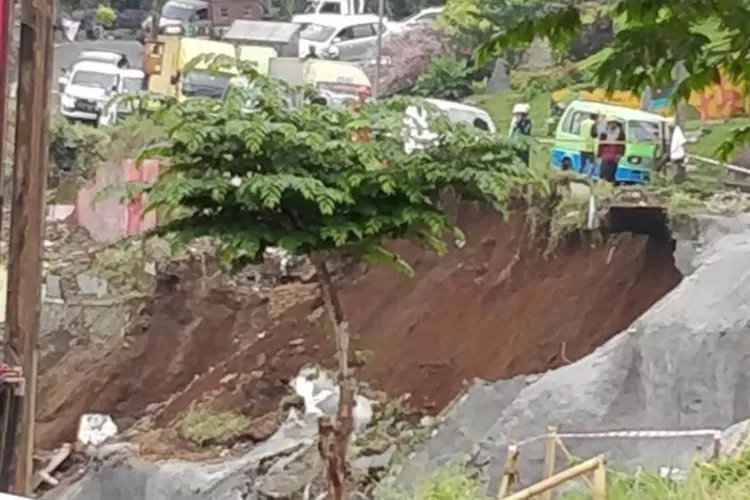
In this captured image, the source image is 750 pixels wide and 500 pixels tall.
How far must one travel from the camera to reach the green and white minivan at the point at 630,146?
10938mm

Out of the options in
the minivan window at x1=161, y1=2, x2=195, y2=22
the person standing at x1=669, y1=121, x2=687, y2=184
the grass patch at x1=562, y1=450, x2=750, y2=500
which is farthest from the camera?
the minivan window at x1=161, y1=2, x2=195, y2=22

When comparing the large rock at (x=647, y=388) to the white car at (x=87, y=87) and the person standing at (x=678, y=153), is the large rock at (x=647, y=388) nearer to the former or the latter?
the person standing at (x=678, y=153)

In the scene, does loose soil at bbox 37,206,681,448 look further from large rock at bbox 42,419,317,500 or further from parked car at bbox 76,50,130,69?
parked car at bbox 76,50,130,69

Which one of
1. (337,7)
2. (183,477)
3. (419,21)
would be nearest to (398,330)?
(183,477)

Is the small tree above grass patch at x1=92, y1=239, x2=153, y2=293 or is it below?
above

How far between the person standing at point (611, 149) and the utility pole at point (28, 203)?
27.4 feet

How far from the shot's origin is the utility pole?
3137 millimetres

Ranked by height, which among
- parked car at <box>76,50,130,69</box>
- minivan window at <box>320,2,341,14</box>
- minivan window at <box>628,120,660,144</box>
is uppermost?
minivan window at <box>320,2,341,14</box>

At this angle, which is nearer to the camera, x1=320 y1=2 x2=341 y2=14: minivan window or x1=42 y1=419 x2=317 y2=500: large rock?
x1=42 y1=419 x2=317 y2=500: large rock

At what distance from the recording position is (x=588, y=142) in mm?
11031

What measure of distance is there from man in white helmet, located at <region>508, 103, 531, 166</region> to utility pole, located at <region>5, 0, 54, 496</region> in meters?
3.30

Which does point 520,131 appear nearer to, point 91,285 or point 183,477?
point 183,477

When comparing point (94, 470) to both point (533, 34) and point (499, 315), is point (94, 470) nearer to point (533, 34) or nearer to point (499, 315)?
point (499, 315)

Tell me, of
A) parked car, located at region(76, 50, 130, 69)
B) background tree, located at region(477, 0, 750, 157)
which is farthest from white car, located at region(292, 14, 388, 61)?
background tree, located at region(477, 0, 750, 157)
